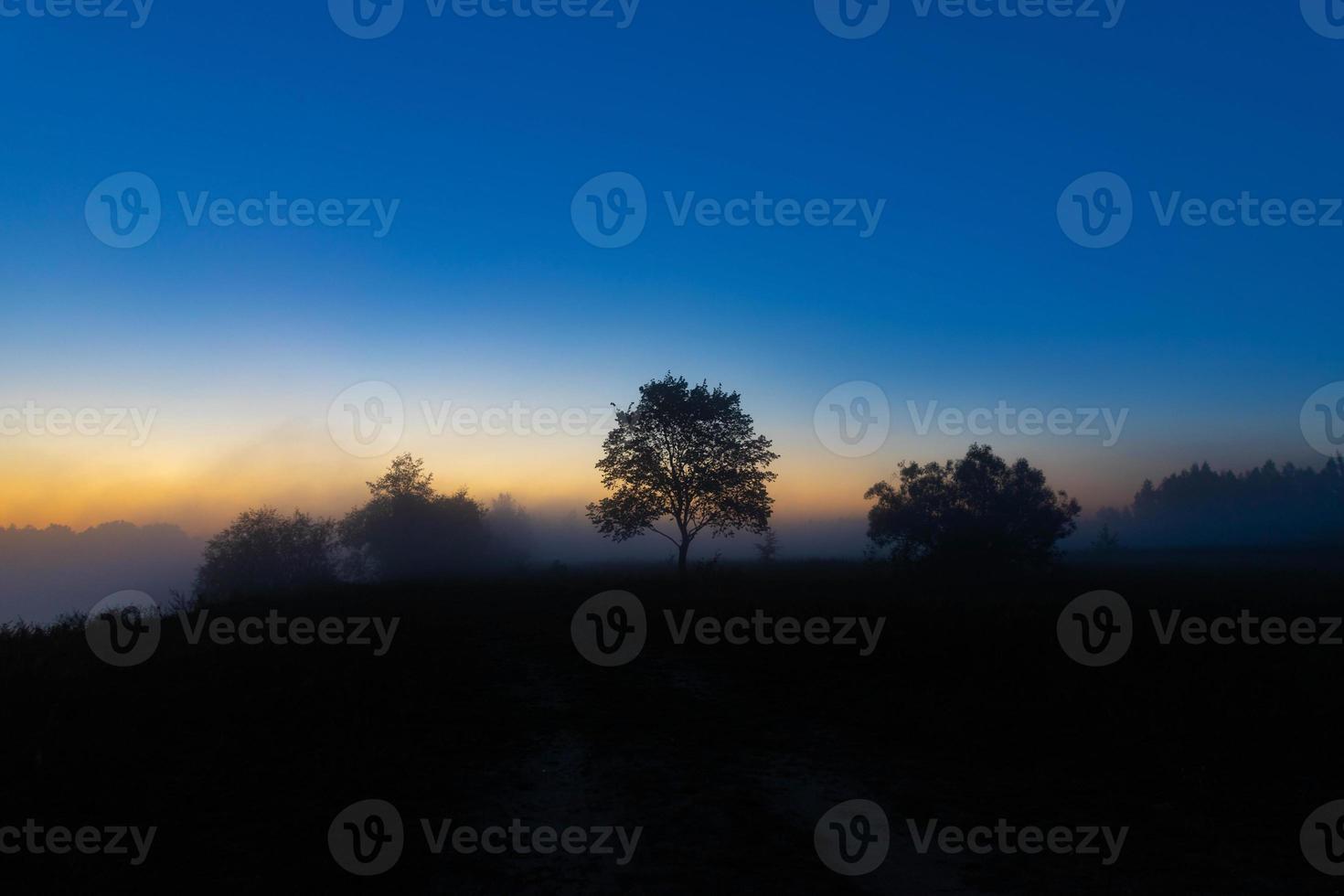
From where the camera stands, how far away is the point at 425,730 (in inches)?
462

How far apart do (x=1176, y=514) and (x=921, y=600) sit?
699ft

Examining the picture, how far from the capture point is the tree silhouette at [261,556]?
59.3 m

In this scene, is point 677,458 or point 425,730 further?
point 677,458

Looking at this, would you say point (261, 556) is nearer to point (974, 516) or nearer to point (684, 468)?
point (684, 468)

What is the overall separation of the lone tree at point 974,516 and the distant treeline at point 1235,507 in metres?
121

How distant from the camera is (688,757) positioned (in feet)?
34.0

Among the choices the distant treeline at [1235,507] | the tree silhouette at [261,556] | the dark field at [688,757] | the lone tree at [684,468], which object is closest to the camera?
the dark field at [688,757]

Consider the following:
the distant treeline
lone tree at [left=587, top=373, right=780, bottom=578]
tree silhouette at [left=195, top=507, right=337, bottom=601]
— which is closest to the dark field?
lone tree at [left=587, top=373, right=780, bottom=578]

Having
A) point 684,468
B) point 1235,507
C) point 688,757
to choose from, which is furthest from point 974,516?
point 1235,507

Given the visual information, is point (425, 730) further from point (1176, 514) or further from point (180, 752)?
point (1176, 514)

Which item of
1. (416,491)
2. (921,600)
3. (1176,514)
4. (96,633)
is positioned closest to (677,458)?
(921,600)

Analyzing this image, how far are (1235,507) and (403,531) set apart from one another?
21468 cm

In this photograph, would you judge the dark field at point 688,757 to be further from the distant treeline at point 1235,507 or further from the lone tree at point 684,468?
the distant treeline at point 1235,507

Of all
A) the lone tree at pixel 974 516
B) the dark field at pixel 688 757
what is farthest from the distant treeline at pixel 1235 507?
the dark field at pixel 688 757
